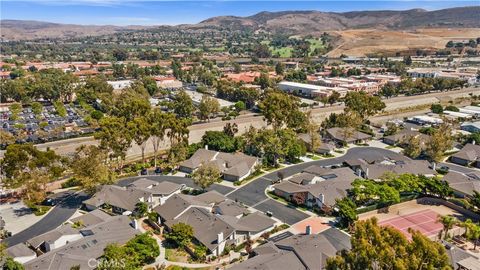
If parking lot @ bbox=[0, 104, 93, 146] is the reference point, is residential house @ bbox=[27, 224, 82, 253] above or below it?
above

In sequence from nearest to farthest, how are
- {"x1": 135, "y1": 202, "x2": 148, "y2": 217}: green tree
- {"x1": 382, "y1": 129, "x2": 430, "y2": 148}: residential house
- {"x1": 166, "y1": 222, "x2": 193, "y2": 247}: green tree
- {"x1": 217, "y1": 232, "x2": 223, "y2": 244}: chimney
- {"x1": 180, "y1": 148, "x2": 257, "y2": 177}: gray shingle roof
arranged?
1. {"x1": 217, "y1": 232, "x2": 223, "y2": 244}: chimney
2. {"x1": 166, "y1": 222, "x2": 193, "y2": 247}: green tree
3. {"x1": 135, "y1": 202, "x2": 148, "y2": 217}: green tree
4. {"x1": 180, "y1": 148, "x2": 257, "y2": 177}: gray shingle roof
5. {"x1": 382, "y1": 129, "x2": 430, "y2": 148}: residential house

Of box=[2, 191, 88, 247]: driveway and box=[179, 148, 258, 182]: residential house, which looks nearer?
box=[2, 191, 88, 247]: driveway

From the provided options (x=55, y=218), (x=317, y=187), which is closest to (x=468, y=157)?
(x=317, y=187)

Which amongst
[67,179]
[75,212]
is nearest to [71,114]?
[67,179]

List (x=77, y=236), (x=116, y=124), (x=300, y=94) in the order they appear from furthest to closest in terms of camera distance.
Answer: (x=300, y=94) < (x=116, y=124) < (x=77, y=236)

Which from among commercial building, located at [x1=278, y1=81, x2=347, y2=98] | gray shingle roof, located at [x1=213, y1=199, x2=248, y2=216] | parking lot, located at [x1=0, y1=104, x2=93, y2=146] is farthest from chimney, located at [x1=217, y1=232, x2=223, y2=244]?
commercial building, located at [x1=278, y1=81, x2=347, y2=98]

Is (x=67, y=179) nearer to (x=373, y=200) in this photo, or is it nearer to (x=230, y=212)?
(x=230, y=212)

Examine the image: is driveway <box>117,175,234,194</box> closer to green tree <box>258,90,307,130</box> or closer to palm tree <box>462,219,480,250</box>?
green tree <box>258,90,307,130</box>
